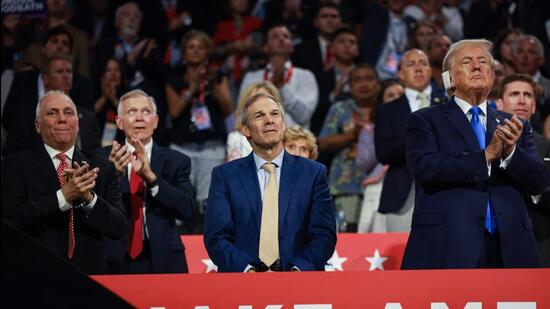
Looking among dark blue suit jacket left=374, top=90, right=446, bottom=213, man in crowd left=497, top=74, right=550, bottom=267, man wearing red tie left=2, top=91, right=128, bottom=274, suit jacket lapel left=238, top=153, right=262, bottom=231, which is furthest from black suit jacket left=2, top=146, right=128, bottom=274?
man in crowd left=497, top=74, right=550, bottom=267

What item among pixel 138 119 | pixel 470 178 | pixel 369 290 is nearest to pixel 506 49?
pixel 138 119

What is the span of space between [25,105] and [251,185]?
404 centimetres

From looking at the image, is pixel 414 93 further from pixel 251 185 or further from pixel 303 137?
pixel 251 185

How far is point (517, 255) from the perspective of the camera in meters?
6.49

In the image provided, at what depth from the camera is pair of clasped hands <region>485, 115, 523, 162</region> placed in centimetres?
626

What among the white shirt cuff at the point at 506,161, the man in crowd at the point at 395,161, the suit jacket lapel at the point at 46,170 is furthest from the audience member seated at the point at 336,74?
the white shirt cuff at the point at 506,161

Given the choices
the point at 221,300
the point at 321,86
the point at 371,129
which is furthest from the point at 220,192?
the point at 321,86

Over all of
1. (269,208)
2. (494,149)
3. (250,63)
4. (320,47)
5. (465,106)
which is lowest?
(269,208)

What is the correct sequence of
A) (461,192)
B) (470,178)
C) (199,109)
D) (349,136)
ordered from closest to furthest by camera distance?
(470,178) → (461,192) → (349,136) → (199,109)

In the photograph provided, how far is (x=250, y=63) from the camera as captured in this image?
38.3ft

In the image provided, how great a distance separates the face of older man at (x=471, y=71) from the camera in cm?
664

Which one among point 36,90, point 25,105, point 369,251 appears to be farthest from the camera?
point 36,90

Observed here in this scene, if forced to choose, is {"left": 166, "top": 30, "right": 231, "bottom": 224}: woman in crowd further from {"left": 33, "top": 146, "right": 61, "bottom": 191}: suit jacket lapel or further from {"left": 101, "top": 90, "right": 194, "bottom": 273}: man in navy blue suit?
{"left": 33, "top": 146, "right": 61, "bottom": 191}: suit jacket lapel

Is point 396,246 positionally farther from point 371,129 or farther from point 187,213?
point 371,129
